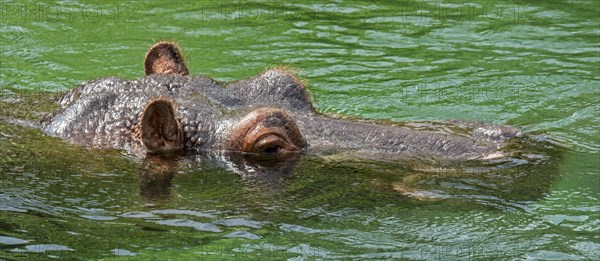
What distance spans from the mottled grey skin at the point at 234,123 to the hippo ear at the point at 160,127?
0.08 metres

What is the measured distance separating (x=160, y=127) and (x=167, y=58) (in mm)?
1142

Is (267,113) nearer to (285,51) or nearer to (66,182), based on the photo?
(66,182)

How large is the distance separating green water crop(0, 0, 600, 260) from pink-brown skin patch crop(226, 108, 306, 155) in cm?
15

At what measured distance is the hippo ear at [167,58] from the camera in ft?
27.8

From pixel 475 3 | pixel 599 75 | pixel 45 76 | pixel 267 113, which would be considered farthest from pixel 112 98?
pixel 475 3

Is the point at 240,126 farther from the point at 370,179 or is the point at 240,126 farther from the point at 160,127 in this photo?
the point at 370,179

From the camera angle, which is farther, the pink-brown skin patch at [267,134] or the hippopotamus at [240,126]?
the hippopotamus at [240,126]

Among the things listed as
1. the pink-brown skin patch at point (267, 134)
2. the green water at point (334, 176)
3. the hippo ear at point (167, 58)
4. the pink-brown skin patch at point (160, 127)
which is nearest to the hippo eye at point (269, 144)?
the pink-brown skin patch at point (267, 134)

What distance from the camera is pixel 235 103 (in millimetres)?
7691

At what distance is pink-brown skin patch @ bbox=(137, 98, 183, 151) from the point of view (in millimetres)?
7277

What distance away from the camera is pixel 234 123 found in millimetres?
7492

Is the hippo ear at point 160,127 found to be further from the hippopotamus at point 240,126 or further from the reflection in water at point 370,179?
the reflection in water at point 370,179

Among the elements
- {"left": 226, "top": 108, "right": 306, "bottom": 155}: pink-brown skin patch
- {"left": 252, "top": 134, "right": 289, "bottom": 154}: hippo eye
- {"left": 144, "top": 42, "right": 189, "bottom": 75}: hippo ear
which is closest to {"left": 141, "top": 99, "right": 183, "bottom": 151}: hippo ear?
{"left": 226, "top": 108, "right": 306, "bottom": 155}: pink-brown skin patch

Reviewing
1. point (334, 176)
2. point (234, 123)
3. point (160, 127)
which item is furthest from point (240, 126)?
point (334, 176)
